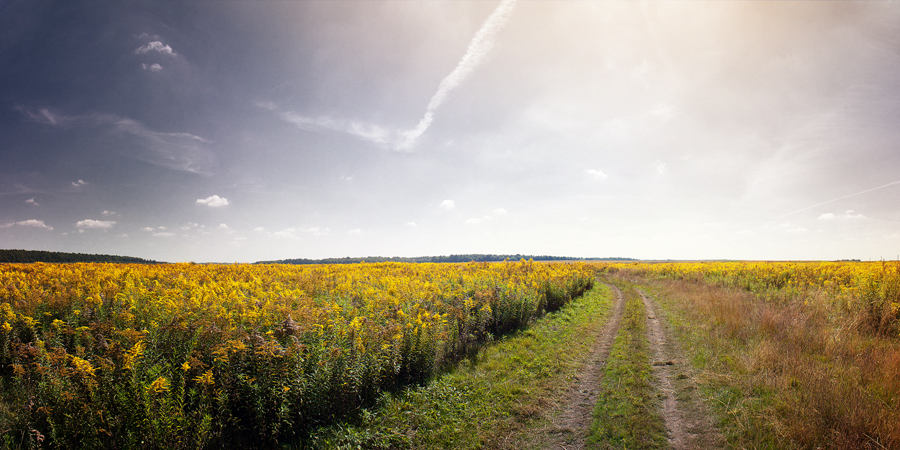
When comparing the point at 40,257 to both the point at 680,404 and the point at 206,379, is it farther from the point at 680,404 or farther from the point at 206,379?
the point at 680,404

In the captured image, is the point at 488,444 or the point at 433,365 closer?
the point at 488,444

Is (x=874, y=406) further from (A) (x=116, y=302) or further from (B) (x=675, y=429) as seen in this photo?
(A) (x=116, y=302)

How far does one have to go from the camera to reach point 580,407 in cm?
700

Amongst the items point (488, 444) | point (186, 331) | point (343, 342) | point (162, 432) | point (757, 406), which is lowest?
point (488, 444)

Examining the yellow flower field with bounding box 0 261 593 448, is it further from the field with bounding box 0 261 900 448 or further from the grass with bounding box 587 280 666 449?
the grass with bounding box 587 280 666 449

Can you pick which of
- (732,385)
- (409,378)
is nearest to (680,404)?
(732,385)

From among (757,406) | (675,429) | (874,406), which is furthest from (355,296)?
(874,406)

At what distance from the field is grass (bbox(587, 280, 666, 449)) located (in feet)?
0.15

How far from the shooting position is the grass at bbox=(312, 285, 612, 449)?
573 cm

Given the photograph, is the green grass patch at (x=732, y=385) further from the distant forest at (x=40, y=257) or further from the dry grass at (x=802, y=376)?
the distant forest at (x=40, y=257)

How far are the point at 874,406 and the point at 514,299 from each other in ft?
31.2

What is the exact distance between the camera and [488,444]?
5.74 m

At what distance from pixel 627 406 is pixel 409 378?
509 centimetres

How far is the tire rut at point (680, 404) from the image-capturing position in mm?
5676
